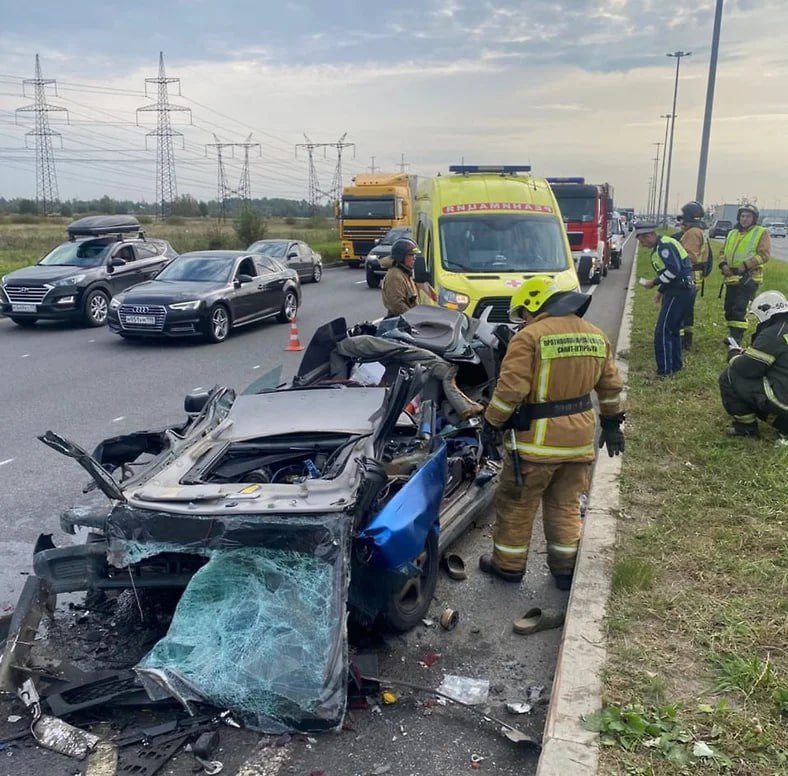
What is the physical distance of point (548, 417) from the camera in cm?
443

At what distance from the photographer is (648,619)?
3.94 meters

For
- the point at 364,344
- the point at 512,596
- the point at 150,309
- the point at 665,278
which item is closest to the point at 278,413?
the point at 364,344

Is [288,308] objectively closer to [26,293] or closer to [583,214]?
[26,293]

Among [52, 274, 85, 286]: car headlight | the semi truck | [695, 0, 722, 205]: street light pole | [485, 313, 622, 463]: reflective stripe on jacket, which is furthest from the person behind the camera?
the semi truck

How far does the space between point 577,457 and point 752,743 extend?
1.79 metres

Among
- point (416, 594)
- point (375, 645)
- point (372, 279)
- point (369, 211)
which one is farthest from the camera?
point (369, 211)

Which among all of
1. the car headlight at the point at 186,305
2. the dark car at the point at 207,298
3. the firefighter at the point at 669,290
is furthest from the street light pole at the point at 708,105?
the car headlight at the point at 186,305

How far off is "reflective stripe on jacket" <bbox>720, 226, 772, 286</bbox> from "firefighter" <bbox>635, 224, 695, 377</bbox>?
5.41ft

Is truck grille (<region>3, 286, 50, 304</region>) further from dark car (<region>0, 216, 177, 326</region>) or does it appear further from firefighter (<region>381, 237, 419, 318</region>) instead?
firefighter (<region>381, 237, 419, 318</region>)

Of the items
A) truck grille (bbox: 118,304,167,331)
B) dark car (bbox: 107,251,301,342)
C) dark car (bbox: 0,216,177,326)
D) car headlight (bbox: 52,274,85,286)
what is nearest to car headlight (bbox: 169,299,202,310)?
dark car (bbox: 107,251,301,342)

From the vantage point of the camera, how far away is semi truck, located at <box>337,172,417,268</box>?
27844 mm

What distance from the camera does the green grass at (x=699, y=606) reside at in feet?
9.84

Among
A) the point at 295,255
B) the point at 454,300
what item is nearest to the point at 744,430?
the point at 454,300

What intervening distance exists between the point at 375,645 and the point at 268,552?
2.97 ft
